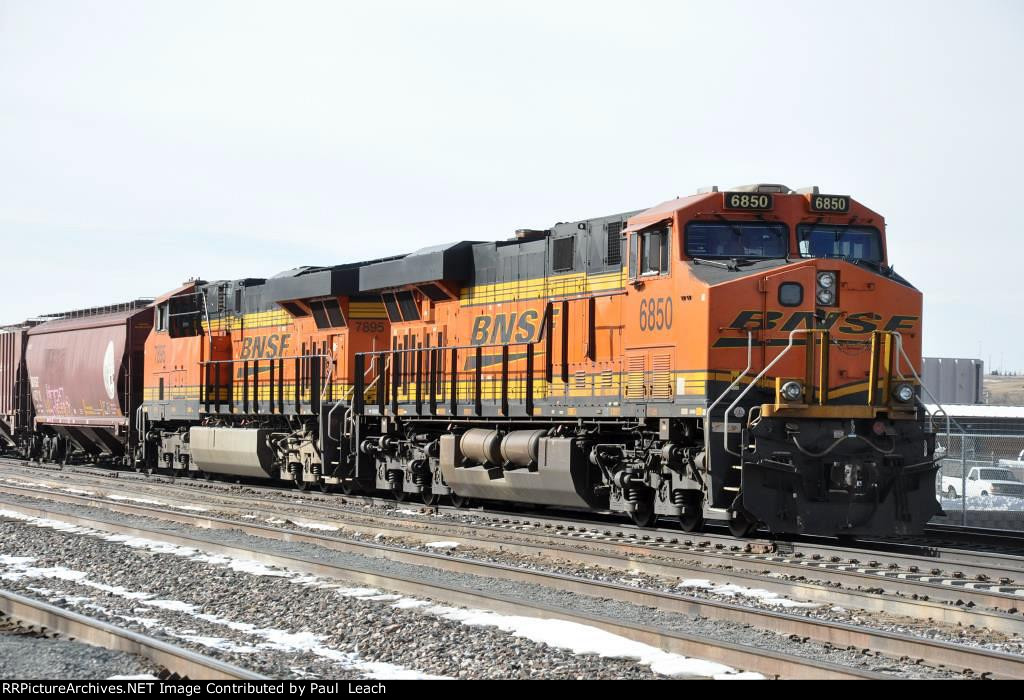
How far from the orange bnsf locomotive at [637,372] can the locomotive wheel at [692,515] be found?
0.08 feet

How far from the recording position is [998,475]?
84.6 feet

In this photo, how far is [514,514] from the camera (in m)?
16.4

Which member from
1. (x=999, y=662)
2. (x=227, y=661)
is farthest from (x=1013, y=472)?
(x=227, y=661)

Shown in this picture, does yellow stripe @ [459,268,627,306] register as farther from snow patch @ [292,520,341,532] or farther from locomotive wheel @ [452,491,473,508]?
snow patch @ [292,520,341,532]

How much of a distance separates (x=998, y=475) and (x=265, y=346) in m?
15.7

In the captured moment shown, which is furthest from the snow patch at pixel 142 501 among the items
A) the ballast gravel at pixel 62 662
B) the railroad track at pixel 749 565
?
the ballast gravel at pixel 62 662

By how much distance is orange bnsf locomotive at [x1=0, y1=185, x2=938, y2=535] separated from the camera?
12.3m

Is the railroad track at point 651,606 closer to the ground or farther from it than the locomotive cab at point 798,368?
closer to the ground

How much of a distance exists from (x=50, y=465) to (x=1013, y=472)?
2266 cm

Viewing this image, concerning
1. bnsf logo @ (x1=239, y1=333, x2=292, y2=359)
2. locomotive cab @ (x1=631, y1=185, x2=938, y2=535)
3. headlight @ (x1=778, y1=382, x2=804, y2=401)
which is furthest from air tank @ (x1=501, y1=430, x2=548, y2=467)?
bnsf logo @ (x1=239, y1=333, x2=292, y2=359)

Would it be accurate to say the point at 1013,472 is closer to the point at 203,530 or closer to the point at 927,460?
the point at 927,460

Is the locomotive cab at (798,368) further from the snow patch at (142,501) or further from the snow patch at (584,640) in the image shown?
the snow patch at (142,501)

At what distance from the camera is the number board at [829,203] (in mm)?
12812

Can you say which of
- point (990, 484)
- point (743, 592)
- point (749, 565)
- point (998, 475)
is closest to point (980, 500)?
point (990, 484)
